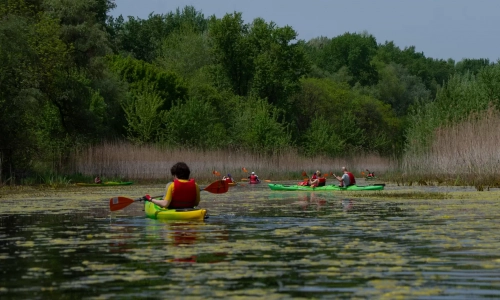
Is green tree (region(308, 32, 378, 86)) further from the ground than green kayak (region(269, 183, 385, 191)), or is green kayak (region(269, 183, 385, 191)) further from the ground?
green tree (region(308, 32, 378, 86))

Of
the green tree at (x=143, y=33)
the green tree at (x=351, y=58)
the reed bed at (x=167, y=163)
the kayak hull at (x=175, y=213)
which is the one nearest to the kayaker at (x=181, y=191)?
the kayak hull at (x=175, y=213)

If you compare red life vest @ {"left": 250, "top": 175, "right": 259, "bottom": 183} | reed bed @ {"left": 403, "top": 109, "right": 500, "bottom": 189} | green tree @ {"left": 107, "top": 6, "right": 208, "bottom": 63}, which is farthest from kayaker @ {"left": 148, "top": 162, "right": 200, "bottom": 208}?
green tree @ {"left": 107, "top": 6, "right": 208, "bottom": 63}

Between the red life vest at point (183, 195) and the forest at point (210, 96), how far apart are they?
15.2 metres

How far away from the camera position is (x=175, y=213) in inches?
691

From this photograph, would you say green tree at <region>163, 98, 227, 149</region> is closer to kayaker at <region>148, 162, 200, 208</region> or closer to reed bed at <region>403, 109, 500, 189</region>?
reed bed at <region>403, 109, 500, 189</region>

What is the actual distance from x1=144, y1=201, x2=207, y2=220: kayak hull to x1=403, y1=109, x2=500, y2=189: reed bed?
14216mm

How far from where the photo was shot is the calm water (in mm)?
8773

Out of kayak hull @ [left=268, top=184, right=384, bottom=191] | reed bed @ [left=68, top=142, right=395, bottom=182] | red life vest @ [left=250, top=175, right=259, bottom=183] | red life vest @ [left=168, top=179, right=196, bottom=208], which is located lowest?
red life vest @ [left=168, top=179, right=196, bottom=208]

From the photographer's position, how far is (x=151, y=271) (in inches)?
396

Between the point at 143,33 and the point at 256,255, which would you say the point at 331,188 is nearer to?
the point at 256,255

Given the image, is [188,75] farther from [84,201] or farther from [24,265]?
[24,265]

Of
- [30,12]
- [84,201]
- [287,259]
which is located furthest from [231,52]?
[287,259]

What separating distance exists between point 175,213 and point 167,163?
2475cm

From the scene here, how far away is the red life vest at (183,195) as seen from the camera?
57.7ft
